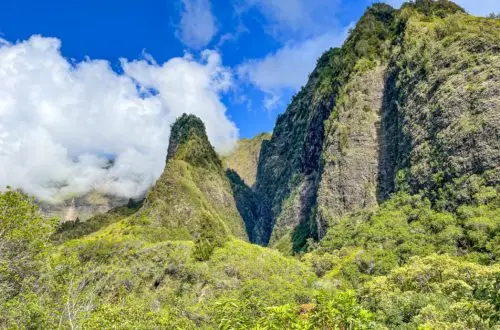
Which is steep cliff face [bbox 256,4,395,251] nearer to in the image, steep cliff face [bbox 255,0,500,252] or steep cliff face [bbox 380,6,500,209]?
steep cliff face [bbox 255,0,500,252]

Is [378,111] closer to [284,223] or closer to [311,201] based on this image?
[311,201]

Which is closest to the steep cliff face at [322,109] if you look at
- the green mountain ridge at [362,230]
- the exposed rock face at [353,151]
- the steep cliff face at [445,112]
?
the green mountain ridge at [362,230]

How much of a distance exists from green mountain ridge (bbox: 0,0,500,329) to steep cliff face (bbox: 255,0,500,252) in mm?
464

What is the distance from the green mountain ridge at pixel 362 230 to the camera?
27141 mm

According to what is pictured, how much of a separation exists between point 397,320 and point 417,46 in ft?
314

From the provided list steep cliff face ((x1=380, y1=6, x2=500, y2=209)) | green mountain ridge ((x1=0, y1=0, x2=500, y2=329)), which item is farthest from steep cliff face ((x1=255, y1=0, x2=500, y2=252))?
green mountain ridge ((x1=0, y1=0, x2=500, y2=329))

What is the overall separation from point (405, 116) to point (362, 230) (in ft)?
121

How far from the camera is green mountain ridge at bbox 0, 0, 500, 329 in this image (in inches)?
1069

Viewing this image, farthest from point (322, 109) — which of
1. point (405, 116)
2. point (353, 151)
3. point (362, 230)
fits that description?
point (362, 230)

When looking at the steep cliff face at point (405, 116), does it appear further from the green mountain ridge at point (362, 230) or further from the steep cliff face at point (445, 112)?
the green mountain ridge at point (362, 230)

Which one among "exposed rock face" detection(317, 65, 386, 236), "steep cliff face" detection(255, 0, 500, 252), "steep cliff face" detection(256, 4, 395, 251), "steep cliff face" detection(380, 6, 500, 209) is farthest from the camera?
"steep cliff face" detection(256, 4, 395, 251)

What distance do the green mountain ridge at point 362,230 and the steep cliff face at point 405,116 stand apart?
0.46 metres

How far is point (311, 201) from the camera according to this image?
185750mm

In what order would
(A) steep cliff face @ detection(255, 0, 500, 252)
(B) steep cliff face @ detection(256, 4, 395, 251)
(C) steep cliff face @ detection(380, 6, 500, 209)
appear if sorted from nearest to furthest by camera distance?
(C) steep cliff face @ detection(380, 6, 500, 209), (A) steep cliff face @ detection(255, 0, 500, 252), (B) steep cliff face @ detection(256, 4, 395, 251)
